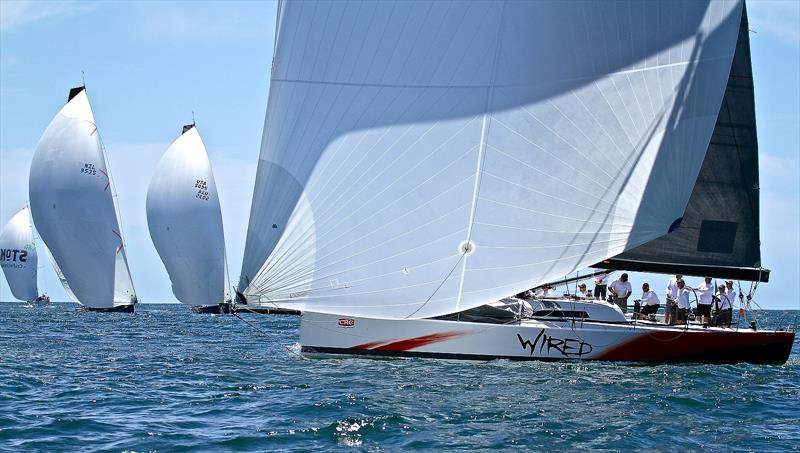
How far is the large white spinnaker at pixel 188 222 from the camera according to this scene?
4497cm

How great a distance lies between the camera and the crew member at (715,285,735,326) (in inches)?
885

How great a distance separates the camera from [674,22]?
19.9 meters

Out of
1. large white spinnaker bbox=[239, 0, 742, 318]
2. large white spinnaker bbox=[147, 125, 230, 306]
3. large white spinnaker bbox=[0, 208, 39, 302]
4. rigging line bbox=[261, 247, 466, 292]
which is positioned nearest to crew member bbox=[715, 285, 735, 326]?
large white spinnaker bbox=[239, 0, 742, 318]

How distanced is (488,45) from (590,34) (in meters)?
1.95

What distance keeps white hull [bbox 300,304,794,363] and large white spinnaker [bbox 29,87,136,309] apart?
883 inches

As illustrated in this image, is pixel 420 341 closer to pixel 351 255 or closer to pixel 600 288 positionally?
pixel 351 255

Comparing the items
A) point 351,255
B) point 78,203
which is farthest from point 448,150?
point 78,203

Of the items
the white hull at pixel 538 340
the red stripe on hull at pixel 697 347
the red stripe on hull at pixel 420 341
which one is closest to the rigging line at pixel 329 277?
the white hull at pixel 538 340

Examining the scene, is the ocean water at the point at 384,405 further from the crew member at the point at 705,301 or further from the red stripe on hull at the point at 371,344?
the crew member at the point at 705,301

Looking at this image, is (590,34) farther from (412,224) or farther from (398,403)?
(398,403)

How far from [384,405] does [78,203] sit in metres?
28.9

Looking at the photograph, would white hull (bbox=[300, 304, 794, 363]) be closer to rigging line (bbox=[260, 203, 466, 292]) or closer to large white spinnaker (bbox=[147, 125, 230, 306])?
rigging line (bbox=[260, 203, 466, 292])

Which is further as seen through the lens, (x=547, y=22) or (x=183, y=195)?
(x=183, y=195)

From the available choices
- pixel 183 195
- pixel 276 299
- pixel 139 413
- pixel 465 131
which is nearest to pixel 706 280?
pixel 465 131
